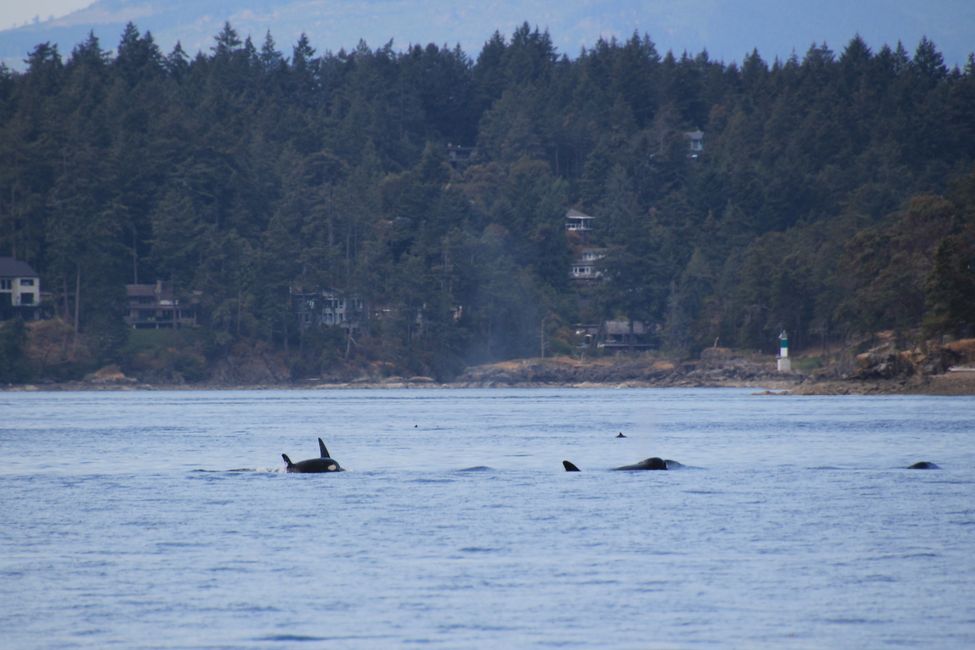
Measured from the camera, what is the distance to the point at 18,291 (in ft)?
566

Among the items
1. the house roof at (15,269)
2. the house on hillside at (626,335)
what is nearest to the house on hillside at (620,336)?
the house on hillside at (626,335)

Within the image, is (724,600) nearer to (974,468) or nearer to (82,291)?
(974,468)

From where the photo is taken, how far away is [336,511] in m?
36.6

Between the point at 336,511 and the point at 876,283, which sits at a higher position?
the point at 876,283

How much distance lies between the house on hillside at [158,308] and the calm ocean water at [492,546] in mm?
120052

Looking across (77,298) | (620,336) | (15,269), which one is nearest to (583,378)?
(620,336)

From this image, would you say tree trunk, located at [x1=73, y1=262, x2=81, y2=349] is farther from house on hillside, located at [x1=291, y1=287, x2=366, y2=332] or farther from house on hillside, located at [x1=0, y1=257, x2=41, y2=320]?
house on hillside, located at [x1=291, y1=287, x2=366, y2=332]

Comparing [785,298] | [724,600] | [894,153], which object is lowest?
[724,600]

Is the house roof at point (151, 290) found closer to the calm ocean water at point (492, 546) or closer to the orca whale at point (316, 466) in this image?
the calm ocean water at point (492, 546)

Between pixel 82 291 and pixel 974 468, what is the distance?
141 meters

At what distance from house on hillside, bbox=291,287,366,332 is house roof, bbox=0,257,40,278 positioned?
32.2 meters

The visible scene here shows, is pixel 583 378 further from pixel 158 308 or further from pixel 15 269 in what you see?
pixel 15 269

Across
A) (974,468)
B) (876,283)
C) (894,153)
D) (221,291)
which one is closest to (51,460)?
(974,468)

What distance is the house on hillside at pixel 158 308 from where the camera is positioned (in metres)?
180
